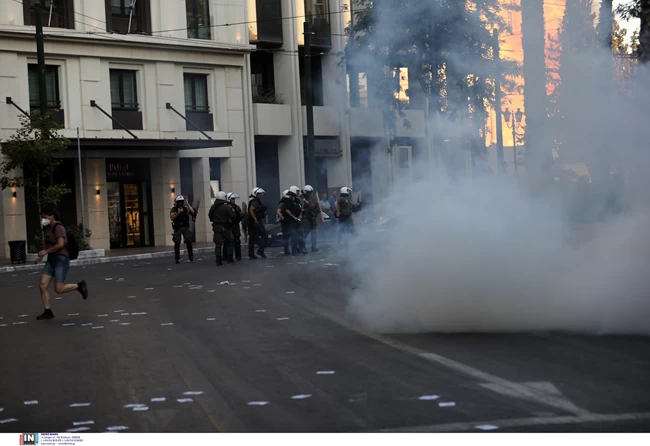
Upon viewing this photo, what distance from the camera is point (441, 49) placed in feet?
45.2

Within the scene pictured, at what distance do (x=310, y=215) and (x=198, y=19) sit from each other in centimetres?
1284

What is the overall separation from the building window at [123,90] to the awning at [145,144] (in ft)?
5.87

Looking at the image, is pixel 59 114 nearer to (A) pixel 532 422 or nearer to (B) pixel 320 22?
(B) pixel 320 22

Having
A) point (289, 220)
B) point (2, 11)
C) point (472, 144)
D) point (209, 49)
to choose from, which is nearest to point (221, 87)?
point (209, 49)

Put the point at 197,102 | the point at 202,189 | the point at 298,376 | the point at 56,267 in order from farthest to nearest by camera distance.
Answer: the point at 197,102 → the point at 202,189 → the point at 56,267 → the point at 298,376

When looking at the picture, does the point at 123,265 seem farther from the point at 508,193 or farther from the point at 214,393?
the point at 214,393

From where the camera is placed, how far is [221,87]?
121ft

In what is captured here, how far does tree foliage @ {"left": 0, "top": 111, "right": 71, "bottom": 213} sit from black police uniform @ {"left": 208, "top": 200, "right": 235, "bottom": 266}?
6.18m

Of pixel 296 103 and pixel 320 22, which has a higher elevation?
pixel 320 22

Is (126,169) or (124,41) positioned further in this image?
(126,169)

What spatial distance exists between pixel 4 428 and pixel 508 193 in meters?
5.84

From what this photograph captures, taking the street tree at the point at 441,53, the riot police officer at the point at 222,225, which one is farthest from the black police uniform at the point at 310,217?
the street tree at the point at 441,53

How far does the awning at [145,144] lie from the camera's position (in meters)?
31.3

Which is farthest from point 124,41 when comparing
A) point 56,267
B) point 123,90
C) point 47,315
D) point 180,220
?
point 47,315
